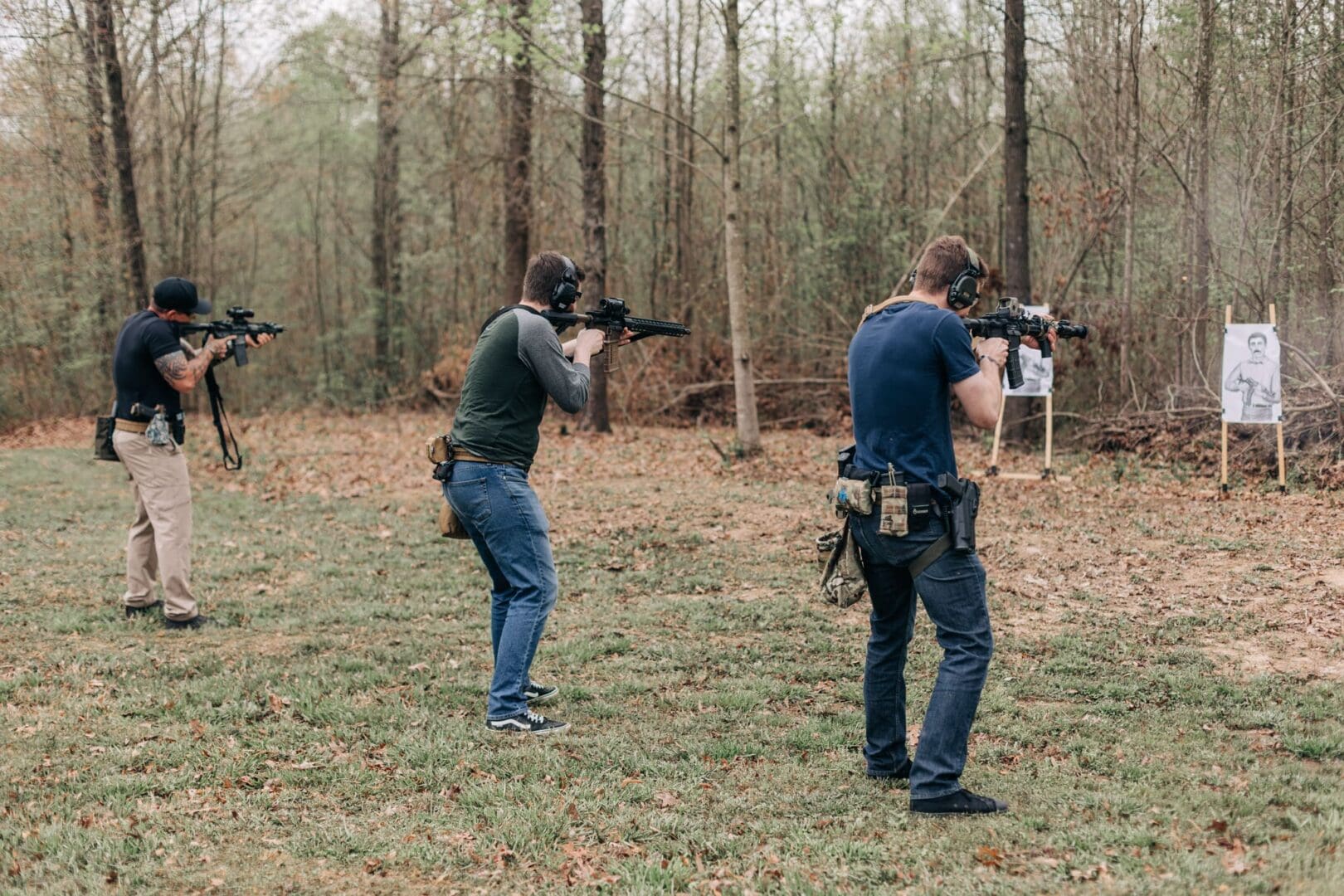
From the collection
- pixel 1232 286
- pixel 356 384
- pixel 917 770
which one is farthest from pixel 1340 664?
pixel 356 384

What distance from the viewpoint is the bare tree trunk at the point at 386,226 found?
82.0 ft

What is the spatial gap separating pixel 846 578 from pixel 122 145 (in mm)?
20456

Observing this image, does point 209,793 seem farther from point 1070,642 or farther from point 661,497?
point 661,497

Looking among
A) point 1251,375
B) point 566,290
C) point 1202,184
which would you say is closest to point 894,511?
point 566,290

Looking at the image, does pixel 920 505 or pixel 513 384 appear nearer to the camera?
pixel 920 505

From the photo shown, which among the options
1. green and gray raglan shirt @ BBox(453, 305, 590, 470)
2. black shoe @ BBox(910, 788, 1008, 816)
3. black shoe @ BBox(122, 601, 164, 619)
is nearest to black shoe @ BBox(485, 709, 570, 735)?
green and gray raglan shirt @ BBox(453, 305, 590, 470)

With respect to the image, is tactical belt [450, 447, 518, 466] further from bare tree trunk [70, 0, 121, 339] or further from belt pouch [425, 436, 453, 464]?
bare tree trunk [70, 0, 121, 339]

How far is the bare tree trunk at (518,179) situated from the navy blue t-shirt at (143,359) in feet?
41.1

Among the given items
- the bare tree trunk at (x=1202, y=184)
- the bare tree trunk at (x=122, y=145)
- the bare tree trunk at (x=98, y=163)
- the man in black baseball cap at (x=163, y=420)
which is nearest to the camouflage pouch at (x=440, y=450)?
the man in black baseball cap at (x=163, y=420)

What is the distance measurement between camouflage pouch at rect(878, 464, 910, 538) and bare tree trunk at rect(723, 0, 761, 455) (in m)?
10.4

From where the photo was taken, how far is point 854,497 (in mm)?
4520

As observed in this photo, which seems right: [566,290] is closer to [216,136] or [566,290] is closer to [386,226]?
[386,226]

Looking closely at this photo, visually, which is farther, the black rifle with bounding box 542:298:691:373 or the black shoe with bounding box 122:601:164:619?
the black shoe with bounding box 122:601:164:619

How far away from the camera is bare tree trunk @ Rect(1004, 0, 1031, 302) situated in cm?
1584
